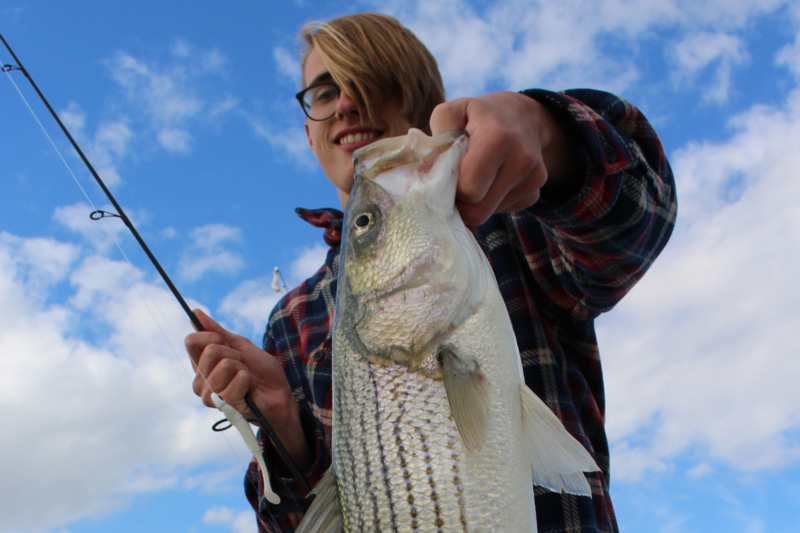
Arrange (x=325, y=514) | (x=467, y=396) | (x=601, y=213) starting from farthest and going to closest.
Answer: (x=601, y=213) → (x=325, y=514) → (x=467, y=396)

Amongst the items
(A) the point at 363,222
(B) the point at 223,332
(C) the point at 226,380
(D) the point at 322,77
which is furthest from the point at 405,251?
(D) the point at 322,77

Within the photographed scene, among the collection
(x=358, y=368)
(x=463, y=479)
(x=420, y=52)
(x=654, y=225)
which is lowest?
(x=463, y=479)

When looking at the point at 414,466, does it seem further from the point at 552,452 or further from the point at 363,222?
the point at 363,222

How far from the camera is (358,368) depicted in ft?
6.35

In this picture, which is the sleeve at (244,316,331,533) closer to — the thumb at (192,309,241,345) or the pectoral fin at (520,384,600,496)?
the thumb at (192,309,241,345)

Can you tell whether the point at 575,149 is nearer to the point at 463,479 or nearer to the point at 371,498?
the point at 463,479

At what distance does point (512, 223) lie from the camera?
288 centimetres

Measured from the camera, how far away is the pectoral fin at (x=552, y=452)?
5.77 ft

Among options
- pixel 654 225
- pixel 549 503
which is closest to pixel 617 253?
pixel 654 225

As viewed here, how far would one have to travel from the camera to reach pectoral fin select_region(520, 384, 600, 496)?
176cm

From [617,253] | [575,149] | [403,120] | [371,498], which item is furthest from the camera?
[403,120]

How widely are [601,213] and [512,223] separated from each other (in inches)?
25.6

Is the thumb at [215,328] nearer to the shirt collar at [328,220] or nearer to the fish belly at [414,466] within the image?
the shirt collar at [328,220]

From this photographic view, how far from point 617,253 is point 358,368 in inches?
44.9
